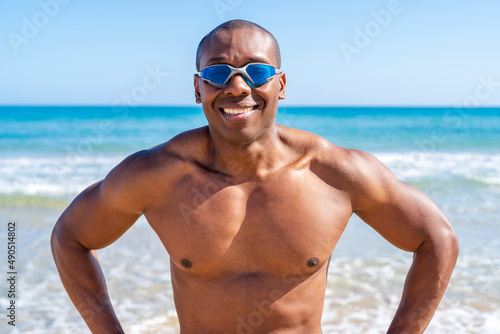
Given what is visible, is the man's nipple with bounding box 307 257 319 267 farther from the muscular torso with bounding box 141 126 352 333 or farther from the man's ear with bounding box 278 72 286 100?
→ the man's ear with bounding box 278 72 286 100

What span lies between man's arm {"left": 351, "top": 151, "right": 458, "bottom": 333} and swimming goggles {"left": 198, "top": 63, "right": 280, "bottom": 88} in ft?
1.61

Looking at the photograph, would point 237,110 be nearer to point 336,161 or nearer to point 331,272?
point 336,161

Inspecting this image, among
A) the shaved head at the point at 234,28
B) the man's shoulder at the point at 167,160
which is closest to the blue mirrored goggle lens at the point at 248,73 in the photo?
the shaved head at the point at 234,28

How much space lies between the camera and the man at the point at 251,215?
200 cm

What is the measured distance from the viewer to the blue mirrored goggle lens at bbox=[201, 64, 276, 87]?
193 centimetres

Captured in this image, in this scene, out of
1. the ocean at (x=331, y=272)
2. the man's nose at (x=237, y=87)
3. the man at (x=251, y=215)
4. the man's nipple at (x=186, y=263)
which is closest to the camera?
the man's nose at (x=237, y=87)

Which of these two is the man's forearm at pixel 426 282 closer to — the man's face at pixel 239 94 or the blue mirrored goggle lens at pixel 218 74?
the man's face at pixel 239 94

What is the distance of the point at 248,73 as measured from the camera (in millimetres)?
1924

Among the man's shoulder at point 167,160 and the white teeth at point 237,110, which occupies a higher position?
Result: the white teeth at point 237,110

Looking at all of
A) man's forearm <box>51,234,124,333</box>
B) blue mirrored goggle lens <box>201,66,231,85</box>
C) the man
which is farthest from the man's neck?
man's forearm <box>51,234,124,333</box>

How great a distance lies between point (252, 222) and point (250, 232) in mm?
42

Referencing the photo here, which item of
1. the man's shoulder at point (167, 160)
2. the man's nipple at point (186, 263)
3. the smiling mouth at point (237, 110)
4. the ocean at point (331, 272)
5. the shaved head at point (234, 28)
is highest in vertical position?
the shaved head at point (234, 28)

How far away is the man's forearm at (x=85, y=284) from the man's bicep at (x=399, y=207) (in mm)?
1158

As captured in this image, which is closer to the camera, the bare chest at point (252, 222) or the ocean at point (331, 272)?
the bare chest at point (252, 222)
